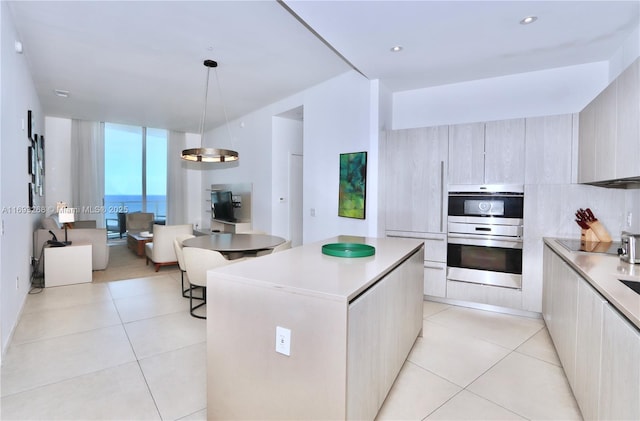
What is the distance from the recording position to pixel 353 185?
413 centimetres

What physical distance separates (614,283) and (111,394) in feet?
9.55

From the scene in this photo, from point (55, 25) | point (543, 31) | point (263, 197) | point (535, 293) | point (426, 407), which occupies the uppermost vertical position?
point (55, 25)

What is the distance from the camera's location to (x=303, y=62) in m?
3.91

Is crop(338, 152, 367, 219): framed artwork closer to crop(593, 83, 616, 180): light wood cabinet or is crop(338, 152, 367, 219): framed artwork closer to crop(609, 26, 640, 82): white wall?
crop(593, 83, 616, 180): light wood cabinet

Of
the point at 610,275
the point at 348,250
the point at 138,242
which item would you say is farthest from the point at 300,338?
the point at 138,242

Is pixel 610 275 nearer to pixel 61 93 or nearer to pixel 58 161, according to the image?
pixel 61 93

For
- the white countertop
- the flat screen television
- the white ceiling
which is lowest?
the white countertop

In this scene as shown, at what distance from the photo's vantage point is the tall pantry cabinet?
3.70 metres

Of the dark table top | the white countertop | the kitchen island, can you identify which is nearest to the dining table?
the dark table top

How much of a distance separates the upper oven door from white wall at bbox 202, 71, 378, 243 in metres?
0.92

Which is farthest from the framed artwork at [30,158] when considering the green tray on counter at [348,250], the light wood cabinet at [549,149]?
the light wood cabinet at [549,149]

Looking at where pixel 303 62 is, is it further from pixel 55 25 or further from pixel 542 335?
pixel 542 335

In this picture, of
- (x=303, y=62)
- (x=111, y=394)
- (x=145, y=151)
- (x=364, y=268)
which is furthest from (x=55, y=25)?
(x=145, y=151)

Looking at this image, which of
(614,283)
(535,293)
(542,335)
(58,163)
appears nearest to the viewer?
(614,283)
